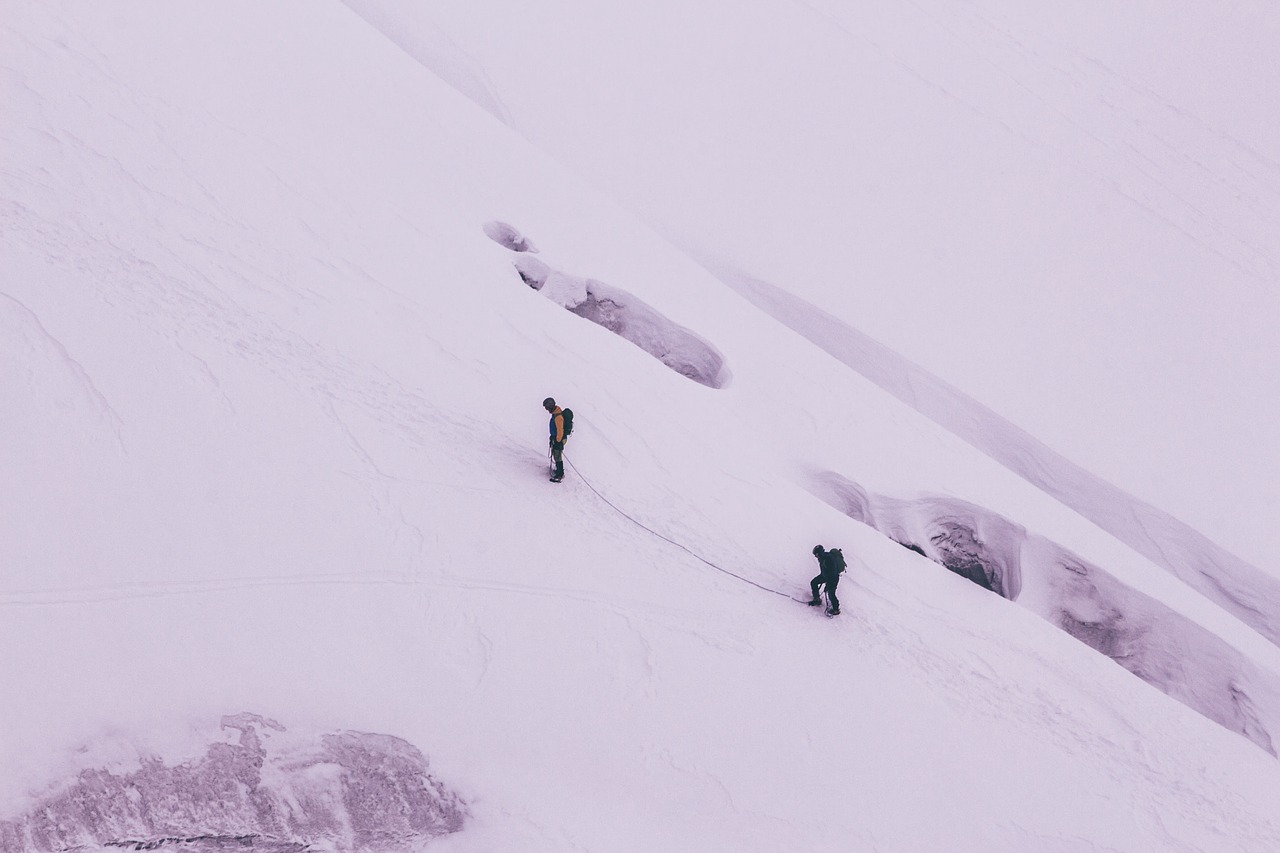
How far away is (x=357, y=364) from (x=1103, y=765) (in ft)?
29.9

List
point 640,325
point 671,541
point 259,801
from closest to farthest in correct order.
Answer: point 259,801 → point 671,541 → point 640,325

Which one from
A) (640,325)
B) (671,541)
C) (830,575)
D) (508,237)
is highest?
(508,237)

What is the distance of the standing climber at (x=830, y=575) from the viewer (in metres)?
8.20

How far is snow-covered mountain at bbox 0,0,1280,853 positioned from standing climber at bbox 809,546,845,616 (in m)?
0.25

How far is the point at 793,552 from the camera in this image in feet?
30.5

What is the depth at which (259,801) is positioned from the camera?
6.43 meters

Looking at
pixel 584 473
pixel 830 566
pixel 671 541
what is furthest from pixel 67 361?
pixel 830 566

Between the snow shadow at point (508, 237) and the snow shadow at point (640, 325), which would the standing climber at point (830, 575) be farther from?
the snow shadow at point (508, 237)

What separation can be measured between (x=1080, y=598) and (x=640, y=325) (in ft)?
23.9

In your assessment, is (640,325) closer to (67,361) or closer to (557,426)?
(557,426)

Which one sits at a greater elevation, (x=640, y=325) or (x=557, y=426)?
(x=640, y=325)

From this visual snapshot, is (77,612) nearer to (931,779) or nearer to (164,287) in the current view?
(164,287)

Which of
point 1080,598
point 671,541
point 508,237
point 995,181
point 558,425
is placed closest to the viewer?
point 558,425

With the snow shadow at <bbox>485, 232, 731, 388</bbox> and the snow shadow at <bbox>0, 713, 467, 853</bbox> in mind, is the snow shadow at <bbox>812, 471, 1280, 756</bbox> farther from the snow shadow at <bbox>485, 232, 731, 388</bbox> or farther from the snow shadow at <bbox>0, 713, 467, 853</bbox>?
the snow shadow at <bbox>0, 713, 467, 853</bbox>
